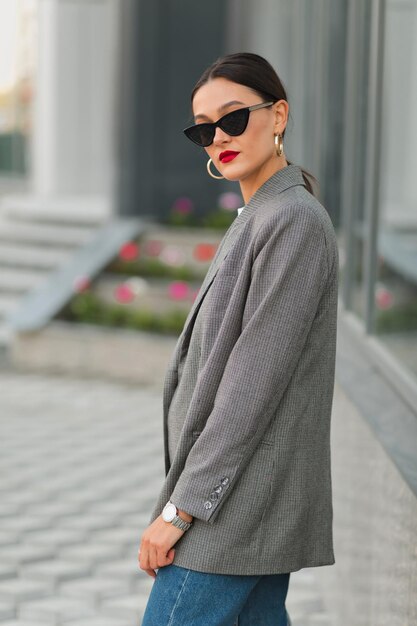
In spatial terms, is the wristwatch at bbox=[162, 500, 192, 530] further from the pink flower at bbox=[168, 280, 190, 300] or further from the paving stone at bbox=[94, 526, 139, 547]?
the pink flower at bbox=[168, 280, 190, 300]

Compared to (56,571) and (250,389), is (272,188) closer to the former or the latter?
(250,389)

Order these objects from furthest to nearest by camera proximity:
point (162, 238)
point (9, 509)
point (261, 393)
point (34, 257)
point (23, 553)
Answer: point (34, 257)
point (162, 238)
point (9, 509)
point (23, 553)
point (261, 393)

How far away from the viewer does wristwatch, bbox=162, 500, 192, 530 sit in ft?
7.13

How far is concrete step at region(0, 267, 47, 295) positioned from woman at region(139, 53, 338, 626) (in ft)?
28.3

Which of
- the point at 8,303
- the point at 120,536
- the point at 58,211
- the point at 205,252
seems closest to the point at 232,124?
the point at 120,536

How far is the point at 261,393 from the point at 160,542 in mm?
348

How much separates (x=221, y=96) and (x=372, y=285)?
248 cm

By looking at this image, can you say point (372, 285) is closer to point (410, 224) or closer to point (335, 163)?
point (410, 224)

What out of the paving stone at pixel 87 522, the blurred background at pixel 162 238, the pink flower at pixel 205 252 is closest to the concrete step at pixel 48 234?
the blurred background at pixel 162 238

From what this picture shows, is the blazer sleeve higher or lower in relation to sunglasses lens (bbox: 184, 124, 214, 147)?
lower

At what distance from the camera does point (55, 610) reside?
4.23m

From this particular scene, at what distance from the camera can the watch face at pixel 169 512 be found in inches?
85.6

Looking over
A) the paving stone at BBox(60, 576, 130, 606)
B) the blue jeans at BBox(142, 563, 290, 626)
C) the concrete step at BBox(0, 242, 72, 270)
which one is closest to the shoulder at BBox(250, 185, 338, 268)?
the blue jeans at BBox(142, 563, 290, 626)

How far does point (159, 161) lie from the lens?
1162cm
